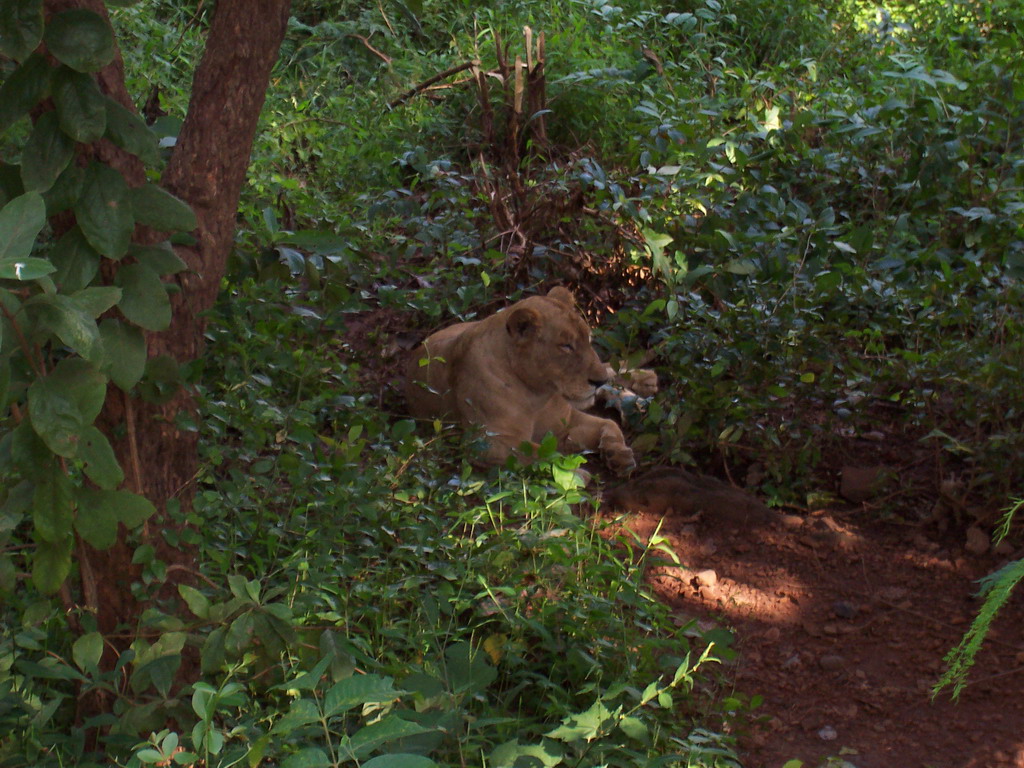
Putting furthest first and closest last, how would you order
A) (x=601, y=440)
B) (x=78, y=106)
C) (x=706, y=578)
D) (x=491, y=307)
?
1. (x=491, y=307)
2. (x=601, y=440)
3. (x=706, y=578)
4. (x=78, y=106)

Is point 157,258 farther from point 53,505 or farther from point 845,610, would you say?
point 845,610

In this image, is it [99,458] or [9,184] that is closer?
[99,458]

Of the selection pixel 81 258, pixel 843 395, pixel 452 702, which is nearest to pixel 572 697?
pixel 452 702

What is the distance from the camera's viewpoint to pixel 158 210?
220 cm

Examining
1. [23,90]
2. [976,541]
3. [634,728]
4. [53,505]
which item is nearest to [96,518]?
[53,505]

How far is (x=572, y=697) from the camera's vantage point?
285 centimetres

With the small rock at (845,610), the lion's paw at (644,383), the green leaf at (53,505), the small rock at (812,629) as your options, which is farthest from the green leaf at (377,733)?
the lion's paw at (644,383)

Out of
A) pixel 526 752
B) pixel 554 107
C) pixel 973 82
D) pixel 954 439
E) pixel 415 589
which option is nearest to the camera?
pixel 526 752

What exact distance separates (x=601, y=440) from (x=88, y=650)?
248 centimetres

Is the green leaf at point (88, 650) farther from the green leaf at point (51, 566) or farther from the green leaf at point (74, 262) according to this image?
the green leaf at point (74, 262)

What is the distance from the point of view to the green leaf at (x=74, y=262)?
2084 millimetres

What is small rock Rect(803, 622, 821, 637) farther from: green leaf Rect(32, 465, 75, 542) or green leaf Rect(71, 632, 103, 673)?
green leaf Rect(32, 465, 75, 542)

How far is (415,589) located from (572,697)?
0.56 metres

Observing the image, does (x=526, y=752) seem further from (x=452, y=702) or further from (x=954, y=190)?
(x=954, y=190)
